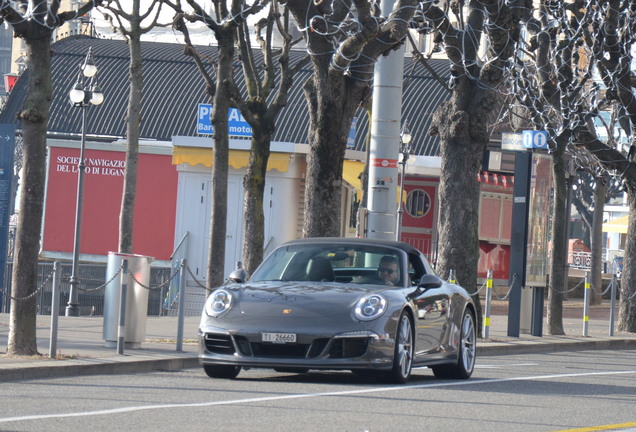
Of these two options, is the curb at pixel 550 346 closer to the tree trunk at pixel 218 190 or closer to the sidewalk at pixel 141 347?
the sidewalk at pixel 141 347

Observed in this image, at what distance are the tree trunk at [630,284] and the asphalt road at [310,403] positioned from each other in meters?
11.7

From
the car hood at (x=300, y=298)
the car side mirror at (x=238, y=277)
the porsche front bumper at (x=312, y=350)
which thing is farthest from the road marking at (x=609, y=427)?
the car side mirror at (x=238, y=277)

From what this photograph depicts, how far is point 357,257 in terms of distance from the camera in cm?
1316

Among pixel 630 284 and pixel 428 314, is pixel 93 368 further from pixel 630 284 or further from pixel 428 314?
pixel 630 284

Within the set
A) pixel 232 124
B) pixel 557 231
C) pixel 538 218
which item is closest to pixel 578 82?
pixel 557 231

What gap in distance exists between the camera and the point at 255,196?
24.3m

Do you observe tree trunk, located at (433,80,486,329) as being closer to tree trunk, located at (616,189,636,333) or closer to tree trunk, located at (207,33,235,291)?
tree trunk, located at (207,33,235,291)

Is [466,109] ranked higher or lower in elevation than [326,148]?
higher

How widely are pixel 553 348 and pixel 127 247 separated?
10344mm

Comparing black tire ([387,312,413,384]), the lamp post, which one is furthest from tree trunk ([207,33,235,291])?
black tire ([387,312,413,384])

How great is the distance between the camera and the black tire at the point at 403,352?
12.1 m

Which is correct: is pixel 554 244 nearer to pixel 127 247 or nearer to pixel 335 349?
pixel 127 247

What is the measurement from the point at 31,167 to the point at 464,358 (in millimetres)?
5002

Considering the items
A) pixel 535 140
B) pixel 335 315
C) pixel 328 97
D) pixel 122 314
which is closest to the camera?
pixel 335 315
